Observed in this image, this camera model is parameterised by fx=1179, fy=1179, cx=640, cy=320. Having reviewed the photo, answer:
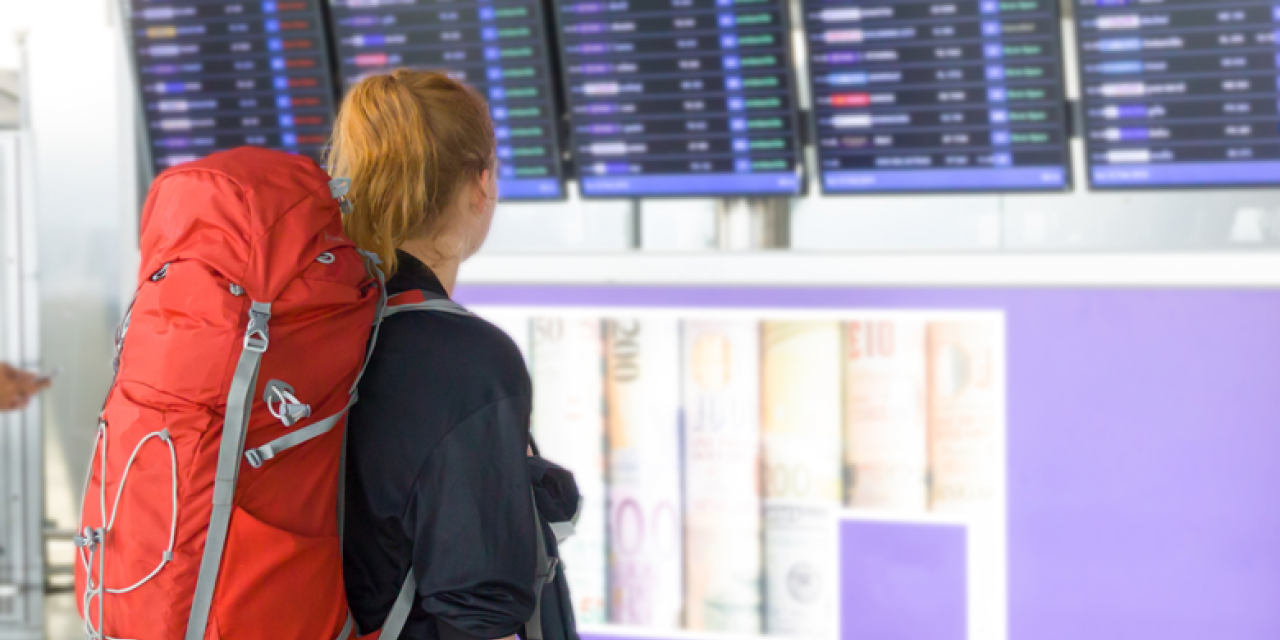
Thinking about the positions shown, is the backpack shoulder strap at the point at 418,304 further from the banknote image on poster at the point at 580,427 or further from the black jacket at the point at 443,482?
the banknote image on poster at the point at 580,427

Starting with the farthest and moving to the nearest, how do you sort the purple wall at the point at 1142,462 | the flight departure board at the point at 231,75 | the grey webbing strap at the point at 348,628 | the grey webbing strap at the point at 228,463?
the flight departure board at the point at 231,75, the purple wall at the point at 1142,462, the grey webbing strap at the point at 348,628, the grey webbing strap at the point at 228,463

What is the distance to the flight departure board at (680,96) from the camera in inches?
94.9

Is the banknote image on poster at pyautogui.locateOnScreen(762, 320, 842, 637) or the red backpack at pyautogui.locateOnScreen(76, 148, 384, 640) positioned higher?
the red backpack at pyautogui.locateOnScreen(76, 148, 384, 640)

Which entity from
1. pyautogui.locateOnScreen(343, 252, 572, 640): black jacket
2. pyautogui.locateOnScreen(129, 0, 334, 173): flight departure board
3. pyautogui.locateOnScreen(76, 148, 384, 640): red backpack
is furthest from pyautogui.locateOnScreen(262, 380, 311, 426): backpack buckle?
pyautogui.locateOnScreen(129, 0, 334, 173): flight departure board

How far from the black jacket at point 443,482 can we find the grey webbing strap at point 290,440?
0.08 m

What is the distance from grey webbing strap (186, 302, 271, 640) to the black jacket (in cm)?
16

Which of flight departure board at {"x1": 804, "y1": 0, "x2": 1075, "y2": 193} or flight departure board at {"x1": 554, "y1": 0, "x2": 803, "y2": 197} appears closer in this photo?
flight departure board at {"x1": 804, "y1": 0, "x2": 1075, "y2": 193}

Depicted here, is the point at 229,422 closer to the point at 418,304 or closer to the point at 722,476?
the point at 418,304

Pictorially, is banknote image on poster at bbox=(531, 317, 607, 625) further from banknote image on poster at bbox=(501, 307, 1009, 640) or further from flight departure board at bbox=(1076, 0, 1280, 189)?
flight departure board at bbox=(1076, 0, 1280, 189)

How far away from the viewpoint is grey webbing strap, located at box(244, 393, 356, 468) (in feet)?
3.57

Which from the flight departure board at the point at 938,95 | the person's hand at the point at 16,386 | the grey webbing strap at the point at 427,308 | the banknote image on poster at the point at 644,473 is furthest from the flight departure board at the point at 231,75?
the grey webbing strap at the point at 427,308

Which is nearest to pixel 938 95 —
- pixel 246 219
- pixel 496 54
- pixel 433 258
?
pixel 496 54

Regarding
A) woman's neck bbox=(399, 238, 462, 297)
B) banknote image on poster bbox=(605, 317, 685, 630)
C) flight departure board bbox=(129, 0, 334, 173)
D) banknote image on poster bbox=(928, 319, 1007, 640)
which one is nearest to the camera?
woman's neck bbox=(399, 238, 462, 297)

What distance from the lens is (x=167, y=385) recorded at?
1.08 m
